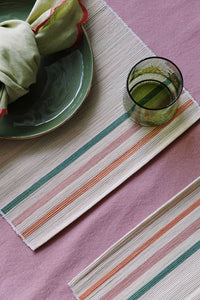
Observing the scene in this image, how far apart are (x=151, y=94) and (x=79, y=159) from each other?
0.48 ft

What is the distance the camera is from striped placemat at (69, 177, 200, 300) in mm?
553

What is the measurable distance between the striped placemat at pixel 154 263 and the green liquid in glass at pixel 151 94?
13 centimetres

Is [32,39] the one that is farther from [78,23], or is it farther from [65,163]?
[65,163]

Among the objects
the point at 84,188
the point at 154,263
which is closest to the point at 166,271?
the point at 154,263

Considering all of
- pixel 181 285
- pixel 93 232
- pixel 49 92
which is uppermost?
pixel 49 92

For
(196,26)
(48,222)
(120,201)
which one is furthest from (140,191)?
(196,26)

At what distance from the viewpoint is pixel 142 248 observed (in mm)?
558

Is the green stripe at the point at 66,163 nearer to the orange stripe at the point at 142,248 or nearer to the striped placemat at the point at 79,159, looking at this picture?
the striped placemat at the point at 79,159

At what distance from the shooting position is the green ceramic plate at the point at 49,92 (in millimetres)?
561

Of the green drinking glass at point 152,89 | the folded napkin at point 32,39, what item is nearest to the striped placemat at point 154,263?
the green drinking glass at point 152,89

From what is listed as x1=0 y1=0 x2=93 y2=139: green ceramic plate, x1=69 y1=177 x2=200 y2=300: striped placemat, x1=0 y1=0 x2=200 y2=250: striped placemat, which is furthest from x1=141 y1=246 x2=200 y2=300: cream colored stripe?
x1=0 y1=0 x2=93 y2=139: green ceramic plate

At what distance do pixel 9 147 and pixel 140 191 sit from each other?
208 millimetres

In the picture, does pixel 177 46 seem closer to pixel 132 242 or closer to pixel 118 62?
pixel 118 62

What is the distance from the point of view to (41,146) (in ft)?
1.90
